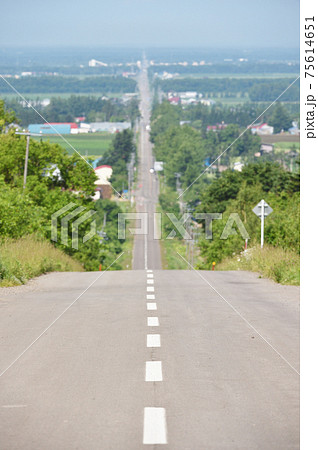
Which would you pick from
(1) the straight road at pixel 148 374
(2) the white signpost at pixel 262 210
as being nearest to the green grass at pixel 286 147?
(2) the white signpost at pixel 262 210

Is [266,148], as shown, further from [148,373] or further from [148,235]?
[148,373]

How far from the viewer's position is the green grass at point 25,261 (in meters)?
17.2

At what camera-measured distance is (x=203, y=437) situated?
5.63 meters

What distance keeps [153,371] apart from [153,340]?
6.22 feet

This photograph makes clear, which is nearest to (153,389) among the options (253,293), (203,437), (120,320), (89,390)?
(89,390)

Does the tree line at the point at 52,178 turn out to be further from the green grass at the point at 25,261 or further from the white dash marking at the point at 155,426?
the white dash marking at the point at 155,426

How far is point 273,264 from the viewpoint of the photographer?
70.4 feet

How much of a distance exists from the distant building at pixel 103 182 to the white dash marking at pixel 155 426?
101 m

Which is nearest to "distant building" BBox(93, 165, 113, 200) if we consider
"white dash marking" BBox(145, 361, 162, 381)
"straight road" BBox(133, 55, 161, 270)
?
"straight road" BBox(133, 55, 161, 270)

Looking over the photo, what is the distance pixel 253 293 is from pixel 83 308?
15.5ft

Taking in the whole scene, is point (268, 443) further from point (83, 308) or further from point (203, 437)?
point (83, 308)

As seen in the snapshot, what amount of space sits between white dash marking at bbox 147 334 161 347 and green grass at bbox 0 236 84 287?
7.26m

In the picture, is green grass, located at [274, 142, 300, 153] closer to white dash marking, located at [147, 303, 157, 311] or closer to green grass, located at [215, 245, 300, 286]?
green grass, located at [215, 245, 300, 286]

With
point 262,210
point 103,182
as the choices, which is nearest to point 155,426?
point 262,210
